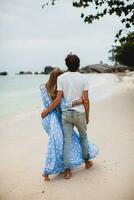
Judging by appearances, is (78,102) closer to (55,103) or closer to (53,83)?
(55,103)

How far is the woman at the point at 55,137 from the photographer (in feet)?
17.1

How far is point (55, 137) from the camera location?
521cm

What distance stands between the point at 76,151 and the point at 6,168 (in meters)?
1.43

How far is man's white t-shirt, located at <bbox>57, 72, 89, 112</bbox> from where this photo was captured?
16.5 feet

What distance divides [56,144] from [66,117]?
42 cm

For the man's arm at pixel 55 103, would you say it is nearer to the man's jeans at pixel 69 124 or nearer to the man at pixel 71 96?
the man at pixel 71 96

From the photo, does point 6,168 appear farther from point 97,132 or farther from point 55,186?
point 97,132

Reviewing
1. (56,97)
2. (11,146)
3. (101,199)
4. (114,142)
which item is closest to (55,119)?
(56,97)

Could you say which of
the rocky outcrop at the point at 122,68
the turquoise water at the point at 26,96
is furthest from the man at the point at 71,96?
the rocky outcrop at the point at 122,68

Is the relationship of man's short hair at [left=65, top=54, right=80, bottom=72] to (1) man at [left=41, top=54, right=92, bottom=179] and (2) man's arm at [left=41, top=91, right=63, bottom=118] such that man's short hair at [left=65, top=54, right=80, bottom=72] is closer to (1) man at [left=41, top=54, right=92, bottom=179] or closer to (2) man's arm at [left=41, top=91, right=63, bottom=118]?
(1) man at [left=41, top=54, right=92, bottom=179]

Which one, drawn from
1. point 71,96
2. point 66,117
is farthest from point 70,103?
point 66,117

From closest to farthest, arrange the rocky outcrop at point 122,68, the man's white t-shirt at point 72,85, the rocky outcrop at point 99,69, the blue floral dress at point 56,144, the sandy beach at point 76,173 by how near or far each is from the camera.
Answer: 1. the sandy beach at point 76,173
2. the man's white t-shirt at point 72,85
3. the blue floral dress at point 56,144
4. the rocky outcrop at point 122,68
5. the rocky outcrop at point 99,69

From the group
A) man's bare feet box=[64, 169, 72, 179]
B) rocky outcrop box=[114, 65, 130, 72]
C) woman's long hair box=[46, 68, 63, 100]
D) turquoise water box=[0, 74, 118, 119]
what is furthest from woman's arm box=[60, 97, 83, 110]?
rocky outcrop box=[114, 65, 130, 72]

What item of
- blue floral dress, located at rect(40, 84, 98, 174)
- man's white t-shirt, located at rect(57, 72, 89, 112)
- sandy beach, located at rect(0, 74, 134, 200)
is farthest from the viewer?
blue floral dress, located at rect(40, 84, 98, 174)
